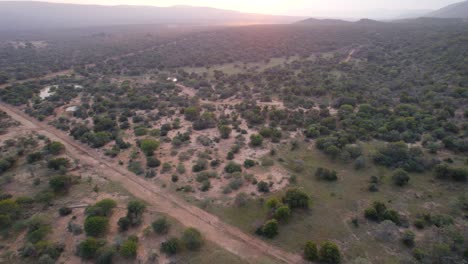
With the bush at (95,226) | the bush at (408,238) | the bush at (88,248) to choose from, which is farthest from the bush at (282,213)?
the bush at (95,226)

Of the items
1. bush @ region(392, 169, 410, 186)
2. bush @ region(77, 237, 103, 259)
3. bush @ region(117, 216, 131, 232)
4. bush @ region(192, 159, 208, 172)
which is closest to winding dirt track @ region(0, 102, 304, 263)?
bush @ region(117, 216, 131, 232)

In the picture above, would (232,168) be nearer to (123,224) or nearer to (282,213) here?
(282,213)

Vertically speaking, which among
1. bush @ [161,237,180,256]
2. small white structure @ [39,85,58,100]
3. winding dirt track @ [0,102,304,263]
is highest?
small white structure @ [39,85,58,100]

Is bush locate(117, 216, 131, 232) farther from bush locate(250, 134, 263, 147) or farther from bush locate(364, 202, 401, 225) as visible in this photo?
bush locate(364, 202, 401, 225)

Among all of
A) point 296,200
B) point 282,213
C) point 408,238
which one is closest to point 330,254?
point 282,213

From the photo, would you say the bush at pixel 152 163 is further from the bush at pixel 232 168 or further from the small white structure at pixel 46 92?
the small white structure at pixel 46 92
